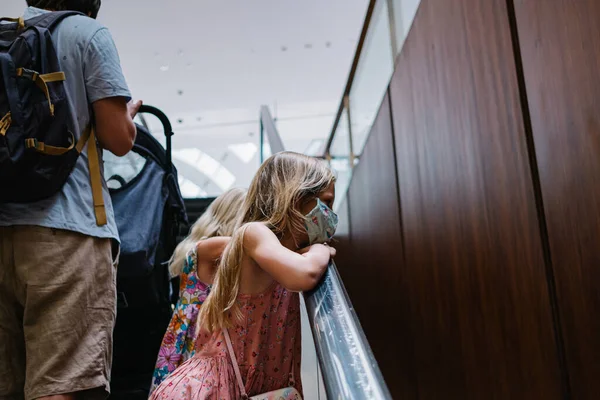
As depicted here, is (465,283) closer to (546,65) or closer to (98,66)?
(546,65)

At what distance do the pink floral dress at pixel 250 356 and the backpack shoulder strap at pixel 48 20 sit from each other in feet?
2.95

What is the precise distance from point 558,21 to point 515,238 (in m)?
0.51

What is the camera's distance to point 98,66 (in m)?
1.50

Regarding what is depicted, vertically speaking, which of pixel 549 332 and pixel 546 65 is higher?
pixel 546 65

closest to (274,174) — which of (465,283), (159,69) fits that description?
(465,283)

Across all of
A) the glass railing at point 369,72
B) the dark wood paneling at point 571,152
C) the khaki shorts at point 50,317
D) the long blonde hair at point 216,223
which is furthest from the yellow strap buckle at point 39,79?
the glass railing at point 369,72

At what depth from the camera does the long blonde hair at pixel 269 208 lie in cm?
130

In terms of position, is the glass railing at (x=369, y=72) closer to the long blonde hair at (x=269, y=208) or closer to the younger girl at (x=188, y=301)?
the long blonde hair at (x=269, y=208)

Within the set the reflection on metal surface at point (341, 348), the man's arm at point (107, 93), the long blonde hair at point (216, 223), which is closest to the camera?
the reflection on metal surface at point (341, 348)

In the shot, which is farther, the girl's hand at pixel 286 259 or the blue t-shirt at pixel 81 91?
the blue t-shirt at pixel 81 91

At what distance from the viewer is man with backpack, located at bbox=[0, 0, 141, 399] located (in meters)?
1.26

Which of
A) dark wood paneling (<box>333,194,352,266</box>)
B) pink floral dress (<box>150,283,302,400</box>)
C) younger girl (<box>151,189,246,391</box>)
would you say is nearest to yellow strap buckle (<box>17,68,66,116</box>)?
pink floral dress (<box>150,283,302,400</box>)

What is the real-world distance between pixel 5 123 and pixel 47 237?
287mm

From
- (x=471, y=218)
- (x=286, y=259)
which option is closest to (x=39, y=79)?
(x=286, y=259)
